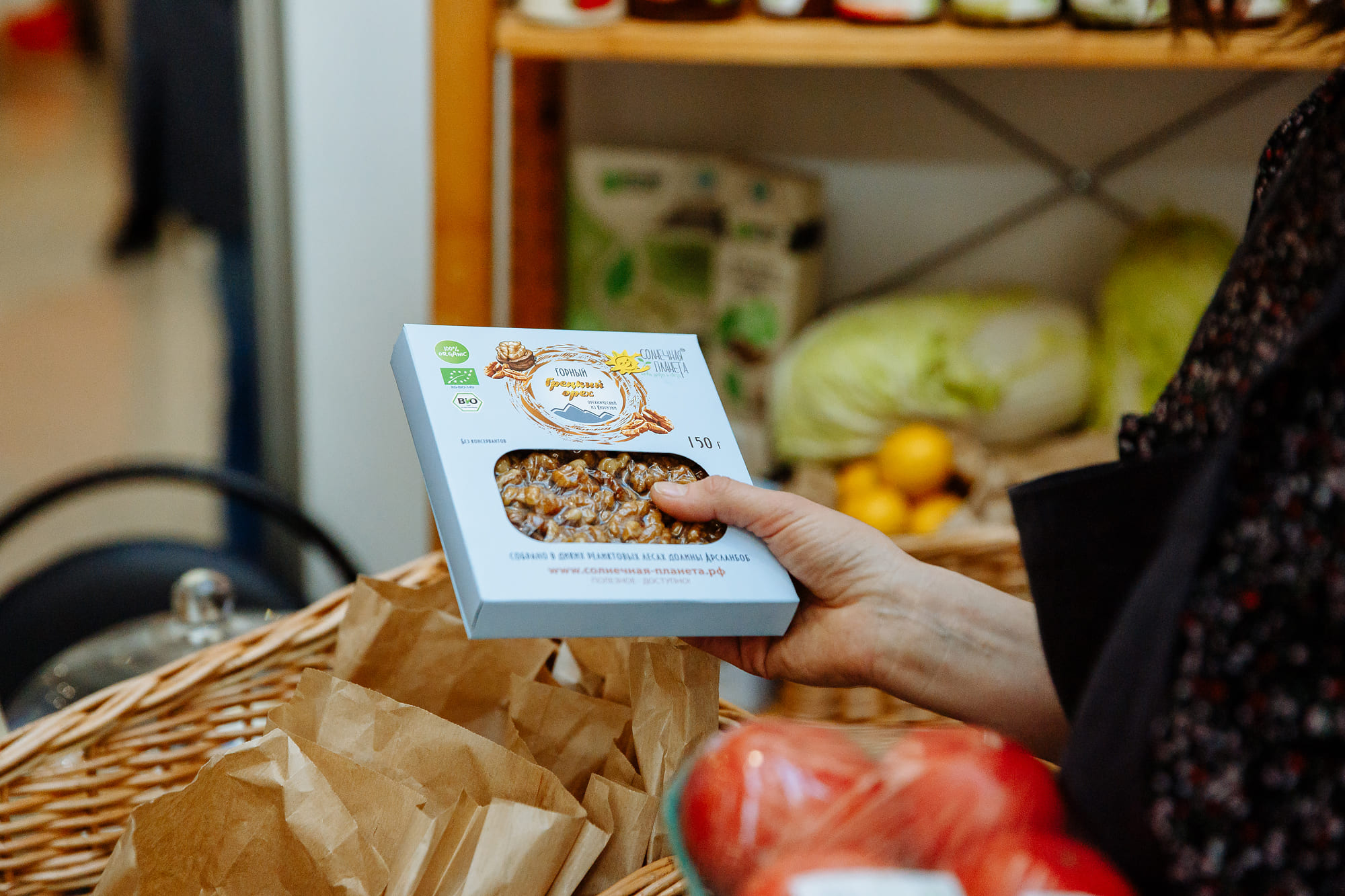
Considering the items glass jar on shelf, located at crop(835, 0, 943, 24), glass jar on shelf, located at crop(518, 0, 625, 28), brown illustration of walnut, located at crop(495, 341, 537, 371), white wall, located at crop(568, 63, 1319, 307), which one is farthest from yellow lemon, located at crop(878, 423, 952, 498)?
brown illustration of walnut, located at crop(495, 341, 537, 371)

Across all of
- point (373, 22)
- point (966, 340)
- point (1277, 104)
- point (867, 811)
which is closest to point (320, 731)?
point (867, 811)

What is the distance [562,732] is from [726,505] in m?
0.20

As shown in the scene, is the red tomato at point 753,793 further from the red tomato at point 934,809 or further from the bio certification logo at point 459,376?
the bio certification logo at point 459,376

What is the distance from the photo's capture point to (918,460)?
1.26m

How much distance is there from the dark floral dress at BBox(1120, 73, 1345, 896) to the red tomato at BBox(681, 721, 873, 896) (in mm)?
125

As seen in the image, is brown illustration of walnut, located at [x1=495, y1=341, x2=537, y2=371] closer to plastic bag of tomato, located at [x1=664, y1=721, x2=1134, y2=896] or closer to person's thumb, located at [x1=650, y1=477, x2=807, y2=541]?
person's thumb, located at [x1=650, y1=477, x2=807, y2=541]

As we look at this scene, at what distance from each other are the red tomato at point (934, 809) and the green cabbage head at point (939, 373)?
92 centimetres

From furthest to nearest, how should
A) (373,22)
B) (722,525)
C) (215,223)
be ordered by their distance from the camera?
(215,223)
(373,22)
(722,525)

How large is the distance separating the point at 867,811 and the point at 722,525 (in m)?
0.30

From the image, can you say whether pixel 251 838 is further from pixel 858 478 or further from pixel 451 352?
pixel 858 478

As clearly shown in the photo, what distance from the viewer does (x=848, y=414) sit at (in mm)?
1304

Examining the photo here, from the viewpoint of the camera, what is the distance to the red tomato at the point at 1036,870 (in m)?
0.33

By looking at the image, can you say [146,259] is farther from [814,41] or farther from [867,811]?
[867,811]

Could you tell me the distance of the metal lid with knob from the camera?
0.87m
